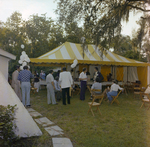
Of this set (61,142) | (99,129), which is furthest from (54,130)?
(99,129)

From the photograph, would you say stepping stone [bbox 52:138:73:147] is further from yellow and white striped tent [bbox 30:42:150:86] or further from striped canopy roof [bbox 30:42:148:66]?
striped canopy roof [bbox 30:42:148:66]

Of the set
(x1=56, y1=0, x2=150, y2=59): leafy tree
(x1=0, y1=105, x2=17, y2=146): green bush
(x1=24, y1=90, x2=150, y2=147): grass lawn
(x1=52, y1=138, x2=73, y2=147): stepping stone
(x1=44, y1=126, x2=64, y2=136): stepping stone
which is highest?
(x1=56, y1=0, x2=150, y2=59): leafy tree

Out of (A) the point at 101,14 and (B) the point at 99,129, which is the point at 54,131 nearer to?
(B) the point at 99,129

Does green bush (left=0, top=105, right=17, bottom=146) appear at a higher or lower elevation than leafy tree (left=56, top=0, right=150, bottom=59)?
lower

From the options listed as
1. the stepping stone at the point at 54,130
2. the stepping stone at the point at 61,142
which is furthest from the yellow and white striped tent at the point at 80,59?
the stepping stone at the point at 61,142

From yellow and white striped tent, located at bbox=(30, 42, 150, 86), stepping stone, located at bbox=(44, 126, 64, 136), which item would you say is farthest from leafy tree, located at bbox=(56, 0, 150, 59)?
stepping stone, located at bbox=(44, 126, 64, 136)

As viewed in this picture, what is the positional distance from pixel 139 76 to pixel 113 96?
714 cm

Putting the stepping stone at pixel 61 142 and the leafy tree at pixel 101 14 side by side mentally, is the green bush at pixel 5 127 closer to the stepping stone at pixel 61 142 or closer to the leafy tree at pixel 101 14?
the stepping stone at pixel 61 142

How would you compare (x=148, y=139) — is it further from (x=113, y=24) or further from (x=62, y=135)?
(x=113, y=24)

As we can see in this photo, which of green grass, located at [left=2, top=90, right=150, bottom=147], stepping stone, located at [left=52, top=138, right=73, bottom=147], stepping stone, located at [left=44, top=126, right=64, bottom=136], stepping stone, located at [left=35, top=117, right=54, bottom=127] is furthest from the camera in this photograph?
stepping stone, located at [left=35, top=117, right=54, bottom=127]

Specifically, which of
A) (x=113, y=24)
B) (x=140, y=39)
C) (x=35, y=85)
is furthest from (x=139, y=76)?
(x=35, y=85)

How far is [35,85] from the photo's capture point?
9.41 m

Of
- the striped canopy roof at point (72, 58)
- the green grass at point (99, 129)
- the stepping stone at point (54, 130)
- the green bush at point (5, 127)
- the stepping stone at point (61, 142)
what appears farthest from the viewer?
the striped canopy roof at point (72, 58)

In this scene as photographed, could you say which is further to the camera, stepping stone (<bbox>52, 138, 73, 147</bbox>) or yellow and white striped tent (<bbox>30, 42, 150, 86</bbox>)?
yellow and white striped tent (<bbox>30, 42, 150, 86</bbox>)
